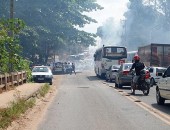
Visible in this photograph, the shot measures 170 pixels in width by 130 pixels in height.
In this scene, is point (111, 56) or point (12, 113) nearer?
point (12, 113)

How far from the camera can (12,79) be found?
23.4m

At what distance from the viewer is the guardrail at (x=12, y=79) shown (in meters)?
21.0

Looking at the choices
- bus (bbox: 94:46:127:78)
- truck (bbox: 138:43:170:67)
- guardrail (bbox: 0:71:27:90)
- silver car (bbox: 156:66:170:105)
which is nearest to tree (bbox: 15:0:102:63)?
bus (bbox: 94:46:127:78)

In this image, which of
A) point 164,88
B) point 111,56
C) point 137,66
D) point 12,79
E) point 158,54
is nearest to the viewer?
point 164,88

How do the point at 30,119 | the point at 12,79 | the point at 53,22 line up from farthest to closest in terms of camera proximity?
the point at 53,22 → the point at 12,79 → the point at 30,119

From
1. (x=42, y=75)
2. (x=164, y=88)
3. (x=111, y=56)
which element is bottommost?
(x=164, y=88)

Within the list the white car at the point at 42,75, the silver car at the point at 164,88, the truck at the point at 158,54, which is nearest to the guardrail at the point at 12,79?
the white car at the point at 42,75

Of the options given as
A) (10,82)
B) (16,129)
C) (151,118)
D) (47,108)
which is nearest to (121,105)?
(47,108)

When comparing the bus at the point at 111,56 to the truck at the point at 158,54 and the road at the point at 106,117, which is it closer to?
the truck at the point at 158,54

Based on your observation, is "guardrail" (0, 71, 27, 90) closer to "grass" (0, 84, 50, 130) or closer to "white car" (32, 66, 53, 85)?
"white car" (32, 66, 53, 85)

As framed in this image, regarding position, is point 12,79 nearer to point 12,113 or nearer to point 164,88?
point 164,88

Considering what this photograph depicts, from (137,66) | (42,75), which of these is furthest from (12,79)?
(42,75)

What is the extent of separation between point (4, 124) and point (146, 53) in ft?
114

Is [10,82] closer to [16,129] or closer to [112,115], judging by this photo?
[112,115]
